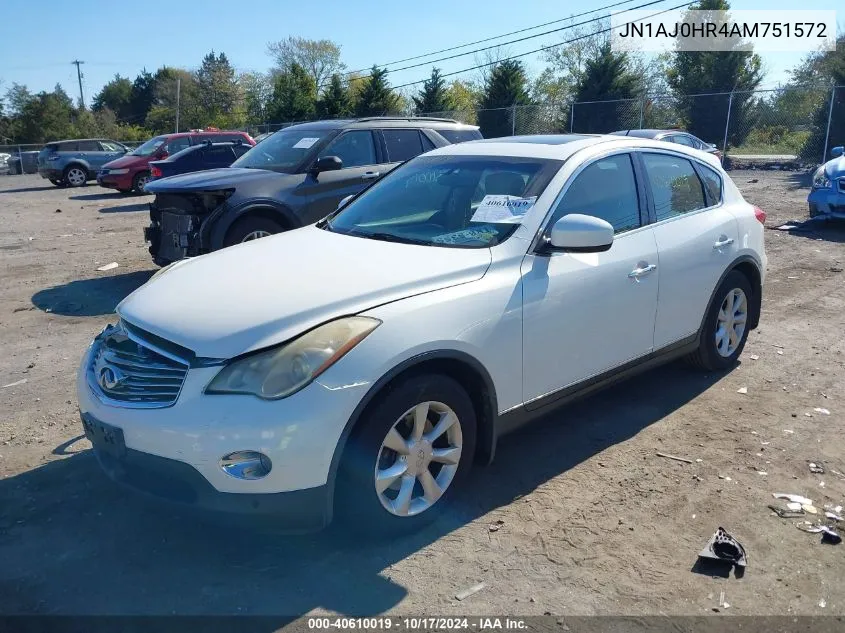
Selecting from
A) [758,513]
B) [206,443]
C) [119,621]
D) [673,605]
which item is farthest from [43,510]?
[758,513]

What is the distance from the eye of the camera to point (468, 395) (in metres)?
3.48

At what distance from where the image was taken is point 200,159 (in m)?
15.8

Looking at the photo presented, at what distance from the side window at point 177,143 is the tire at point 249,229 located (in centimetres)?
1336

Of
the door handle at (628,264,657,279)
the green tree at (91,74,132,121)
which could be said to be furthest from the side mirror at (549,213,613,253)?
the green tree at (91,74,132,121)

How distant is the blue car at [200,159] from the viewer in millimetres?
15125

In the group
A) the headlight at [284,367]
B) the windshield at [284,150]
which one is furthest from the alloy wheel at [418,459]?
the windshield at [284,150]

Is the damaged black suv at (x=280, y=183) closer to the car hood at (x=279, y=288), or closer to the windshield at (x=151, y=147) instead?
the car hood at (x=279, y=288)

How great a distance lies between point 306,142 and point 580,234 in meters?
5.53

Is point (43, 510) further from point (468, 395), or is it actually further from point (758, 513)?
point (758, 513)

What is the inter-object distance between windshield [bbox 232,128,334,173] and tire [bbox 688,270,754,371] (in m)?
4.98

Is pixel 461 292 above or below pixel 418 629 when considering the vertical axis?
above

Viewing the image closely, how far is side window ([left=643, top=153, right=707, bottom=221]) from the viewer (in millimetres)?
4621

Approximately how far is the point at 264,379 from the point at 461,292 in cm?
102

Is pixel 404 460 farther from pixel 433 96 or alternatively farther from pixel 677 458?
pixel 433 96
